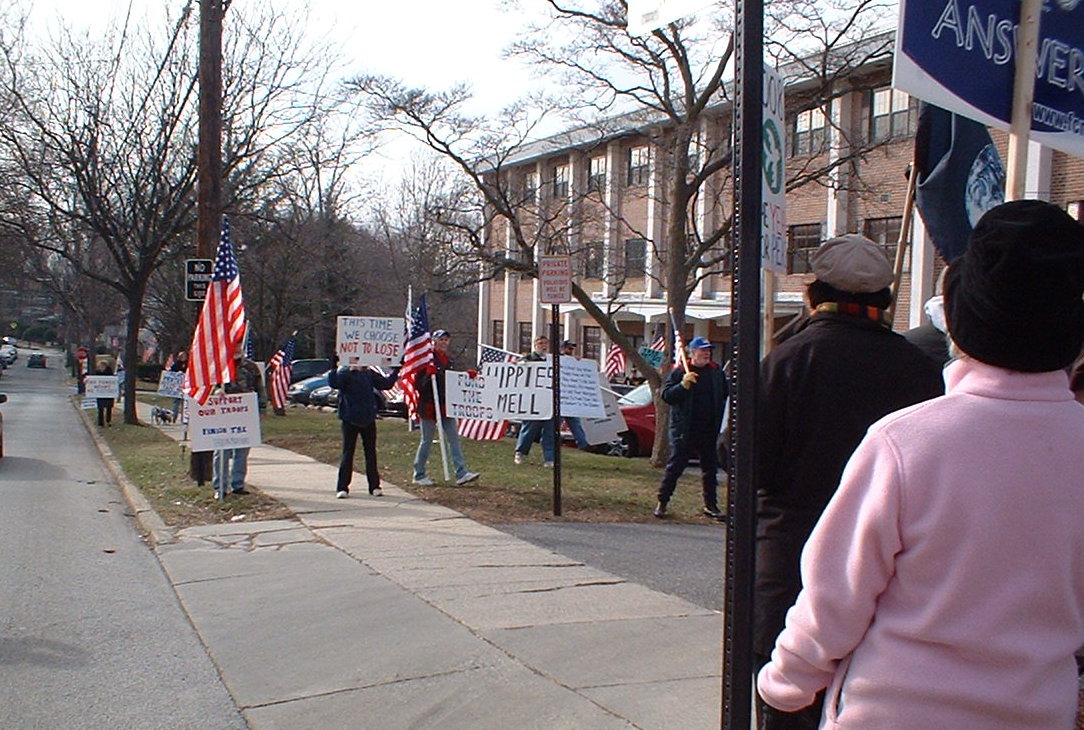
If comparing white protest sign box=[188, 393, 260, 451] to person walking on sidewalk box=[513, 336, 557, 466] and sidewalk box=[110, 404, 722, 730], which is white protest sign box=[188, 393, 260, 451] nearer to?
sidewalk box=[110, 404, 722, 730]

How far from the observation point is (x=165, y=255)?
3105 centimetres

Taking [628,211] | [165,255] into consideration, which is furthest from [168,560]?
[628,211]

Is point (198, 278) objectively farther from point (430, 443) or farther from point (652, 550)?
point (652, 550)

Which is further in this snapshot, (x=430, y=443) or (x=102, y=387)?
(x=102, y=387)

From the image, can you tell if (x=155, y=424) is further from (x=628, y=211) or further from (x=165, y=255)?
(x=628, y=211)

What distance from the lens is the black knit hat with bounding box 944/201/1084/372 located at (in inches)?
78.8

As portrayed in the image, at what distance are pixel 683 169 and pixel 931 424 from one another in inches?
601

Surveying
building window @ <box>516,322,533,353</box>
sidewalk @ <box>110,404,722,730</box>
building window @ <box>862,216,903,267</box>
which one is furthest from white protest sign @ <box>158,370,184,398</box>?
building window @ <box>516,322,533,353</box>

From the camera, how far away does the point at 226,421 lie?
41.9ft

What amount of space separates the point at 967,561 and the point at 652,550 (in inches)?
301

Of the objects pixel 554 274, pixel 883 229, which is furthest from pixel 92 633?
pixel 883 229

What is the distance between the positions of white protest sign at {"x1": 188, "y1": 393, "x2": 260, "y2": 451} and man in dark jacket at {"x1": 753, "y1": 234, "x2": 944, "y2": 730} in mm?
10256

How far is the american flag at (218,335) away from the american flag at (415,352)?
225cm

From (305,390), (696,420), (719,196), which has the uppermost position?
(719,196)
